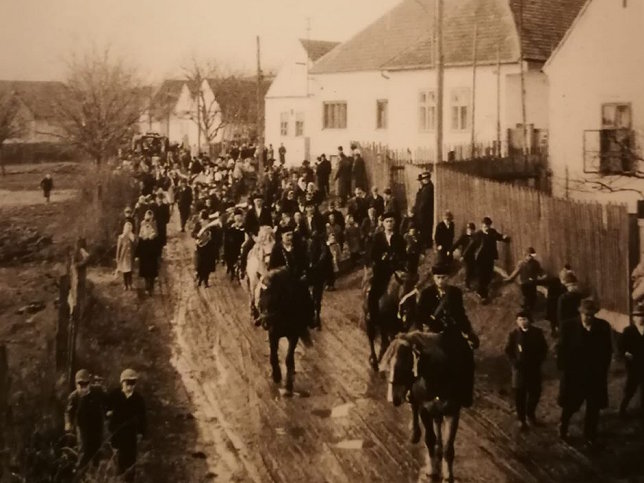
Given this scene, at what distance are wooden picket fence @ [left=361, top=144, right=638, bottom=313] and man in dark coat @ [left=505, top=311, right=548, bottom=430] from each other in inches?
78.7

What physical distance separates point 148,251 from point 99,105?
11.1 ft

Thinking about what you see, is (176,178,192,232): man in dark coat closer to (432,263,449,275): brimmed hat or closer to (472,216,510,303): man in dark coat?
(472,216,510,303): man in dark coat

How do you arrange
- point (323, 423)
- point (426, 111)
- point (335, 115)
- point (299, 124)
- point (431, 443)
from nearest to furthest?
1. point (431, 443)
2. point (323, 423)
3. point (426, 111)
4. point (335, 115)
5. point (299, 124)

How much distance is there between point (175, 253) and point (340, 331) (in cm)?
452

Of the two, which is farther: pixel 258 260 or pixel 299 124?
pixel 299 124

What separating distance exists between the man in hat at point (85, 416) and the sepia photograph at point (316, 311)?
13 millimetres

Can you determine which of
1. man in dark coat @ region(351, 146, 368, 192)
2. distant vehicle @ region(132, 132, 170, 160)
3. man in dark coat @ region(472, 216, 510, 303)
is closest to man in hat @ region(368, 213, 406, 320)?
man in dark coat @ region(472, 216, 510, 303)

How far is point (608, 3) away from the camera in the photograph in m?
11.9

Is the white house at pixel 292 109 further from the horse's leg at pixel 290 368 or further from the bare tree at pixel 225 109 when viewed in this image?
the horse's leg at pixel 290 368

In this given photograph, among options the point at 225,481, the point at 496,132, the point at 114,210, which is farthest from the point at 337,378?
the point at 496,132

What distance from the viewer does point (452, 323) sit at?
19.6 ft

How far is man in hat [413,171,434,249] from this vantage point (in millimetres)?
12734

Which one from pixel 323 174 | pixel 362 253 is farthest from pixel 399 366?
pixel 323 174

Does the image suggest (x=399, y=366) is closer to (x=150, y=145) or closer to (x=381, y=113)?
(x=150, y=145)
